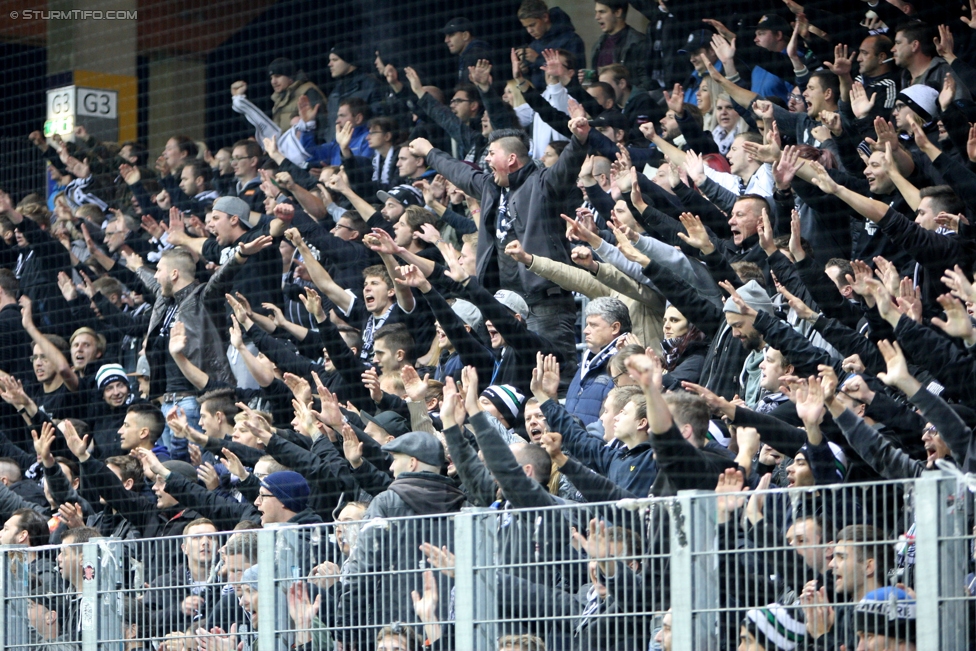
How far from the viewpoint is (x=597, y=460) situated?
5410 mm

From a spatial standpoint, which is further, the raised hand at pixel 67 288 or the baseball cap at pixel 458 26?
the raised hand at pixel 67 288

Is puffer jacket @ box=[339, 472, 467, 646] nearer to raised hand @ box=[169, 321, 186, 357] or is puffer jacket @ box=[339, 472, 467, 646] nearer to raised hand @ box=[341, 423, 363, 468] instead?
raised hand @ box=[341, 423, 363, 468]

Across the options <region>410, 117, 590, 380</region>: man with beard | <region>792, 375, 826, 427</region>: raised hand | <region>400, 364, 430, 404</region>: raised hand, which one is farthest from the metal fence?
<region>410, 117, 590, 380</region>: man with beard

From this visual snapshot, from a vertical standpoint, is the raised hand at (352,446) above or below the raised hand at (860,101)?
below

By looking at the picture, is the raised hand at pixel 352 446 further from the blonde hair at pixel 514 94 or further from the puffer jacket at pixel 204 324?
the blonde hair at pixel 514 94

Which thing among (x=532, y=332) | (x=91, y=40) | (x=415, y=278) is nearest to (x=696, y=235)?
(x=532, y=332)

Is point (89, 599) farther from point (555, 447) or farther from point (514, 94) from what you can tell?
point (514, 94)

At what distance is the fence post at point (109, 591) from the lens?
17.6 ft

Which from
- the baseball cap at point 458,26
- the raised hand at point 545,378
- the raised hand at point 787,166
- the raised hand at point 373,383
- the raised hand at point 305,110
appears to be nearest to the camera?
the raised hand at point 545,378

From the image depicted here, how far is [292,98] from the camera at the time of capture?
10.4m

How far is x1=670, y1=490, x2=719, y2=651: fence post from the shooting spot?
13.2 ft

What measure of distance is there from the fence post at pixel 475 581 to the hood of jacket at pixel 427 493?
798 mm

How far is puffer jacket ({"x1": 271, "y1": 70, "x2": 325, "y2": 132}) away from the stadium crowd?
0.11ft

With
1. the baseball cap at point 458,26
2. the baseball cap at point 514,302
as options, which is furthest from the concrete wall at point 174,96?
the baseball cap at point 514,302
